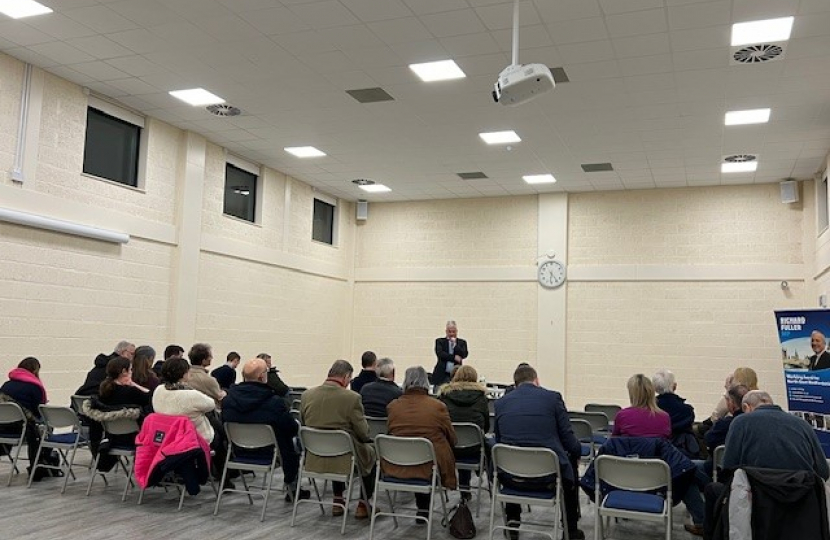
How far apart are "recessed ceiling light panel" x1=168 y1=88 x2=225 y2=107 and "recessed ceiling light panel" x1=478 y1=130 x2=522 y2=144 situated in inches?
134

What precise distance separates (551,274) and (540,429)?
26.4ft

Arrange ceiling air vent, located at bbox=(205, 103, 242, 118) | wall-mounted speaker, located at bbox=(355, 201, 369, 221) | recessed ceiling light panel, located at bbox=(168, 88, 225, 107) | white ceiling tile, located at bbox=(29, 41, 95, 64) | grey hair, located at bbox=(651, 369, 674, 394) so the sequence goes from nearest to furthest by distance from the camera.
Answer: grey hair, located at bbox=(651, 369, 674, 394)
white ceiling tile, located at bbox=(29, 41, 95, 64)
recessed ceiling light panel, located at bbox=(168, 88, 225, 107)
ceiling air vent, located at bbox=(205, 103, 242, 118)
wall-mounted speaker, located at bbox=(355, 201, 369, 221)

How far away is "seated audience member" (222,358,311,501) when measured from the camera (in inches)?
205

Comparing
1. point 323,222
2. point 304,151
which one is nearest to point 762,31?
point 304,151

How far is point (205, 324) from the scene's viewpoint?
32.6 feet

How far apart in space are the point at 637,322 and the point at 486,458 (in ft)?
23.6

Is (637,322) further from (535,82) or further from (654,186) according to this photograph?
(535,82)

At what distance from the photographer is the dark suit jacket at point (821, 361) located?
7.14m

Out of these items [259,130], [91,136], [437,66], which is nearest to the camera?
[437,66]

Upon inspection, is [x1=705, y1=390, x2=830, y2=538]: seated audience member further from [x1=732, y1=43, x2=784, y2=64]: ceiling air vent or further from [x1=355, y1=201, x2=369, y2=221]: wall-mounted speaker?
[x1=355, y1=201, x2=369, y2=221]: wall-mounted speaker

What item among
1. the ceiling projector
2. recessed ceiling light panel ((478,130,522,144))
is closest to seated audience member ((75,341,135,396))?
the ceiling projector

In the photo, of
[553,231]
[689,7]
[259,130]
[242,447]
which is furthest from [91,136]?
[553,231]

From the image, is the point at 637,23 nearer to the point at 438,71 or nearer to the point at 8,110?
the point at 438,71

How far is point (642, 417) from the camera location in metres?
4.61
